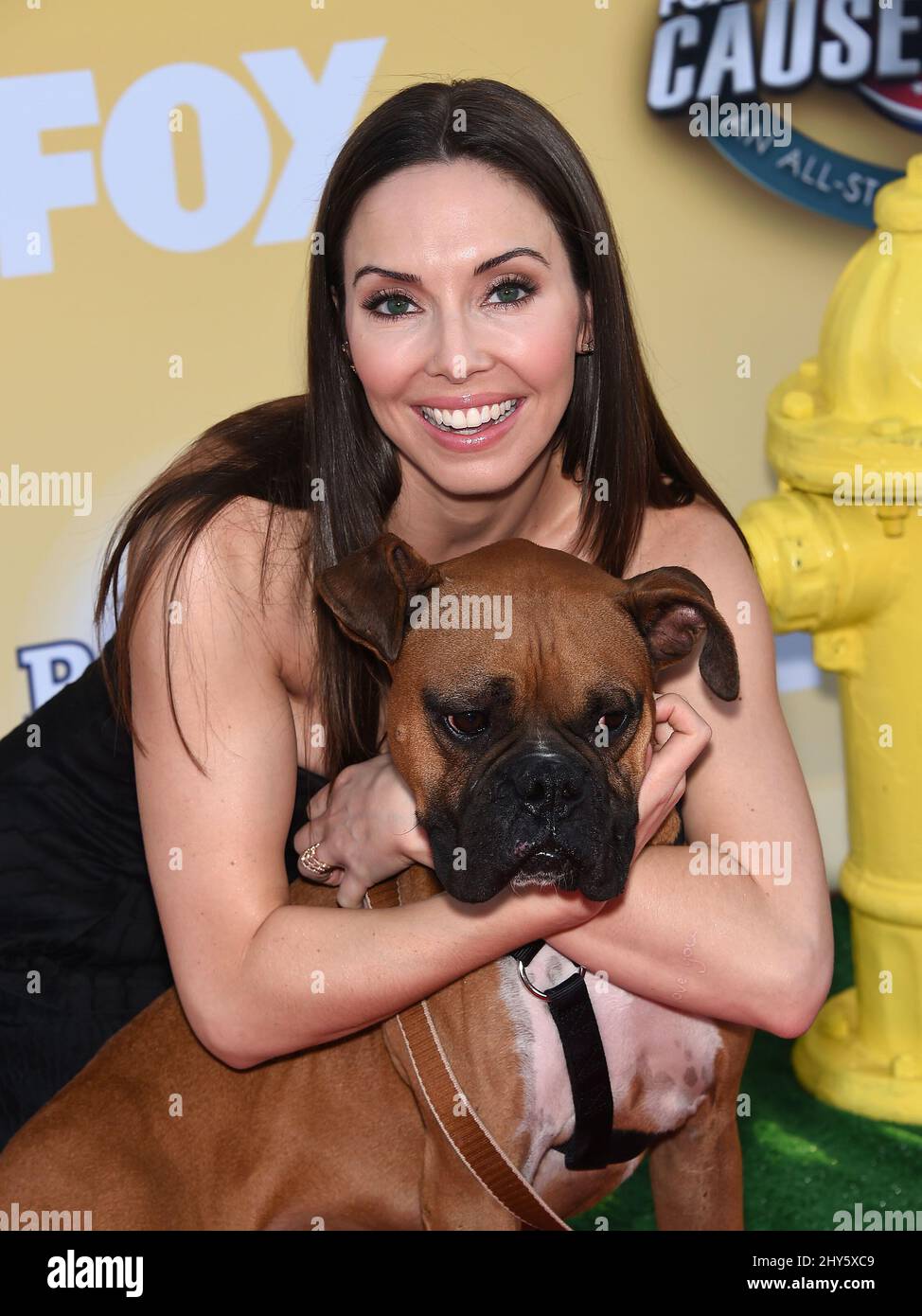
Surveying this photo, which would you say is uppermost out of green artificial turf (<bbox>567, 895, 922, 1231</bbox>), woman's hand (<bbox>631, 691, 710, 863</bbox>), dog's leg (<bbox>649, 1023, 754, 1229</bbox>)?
woman's hand (<bbox>631, 691, 710, 863</bbox>)

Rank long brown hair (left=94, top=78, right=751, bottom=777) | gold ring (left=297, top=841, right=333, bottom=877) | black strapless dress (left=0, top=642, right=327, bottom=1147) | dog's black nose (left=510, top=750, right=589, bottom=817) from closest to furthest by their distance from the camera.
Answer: dog's black nose (left=510, top=750, right=589, bottom=817) → long brown hair (left=94, top=78, right=751, bottom=777) → gold ring (left=297, top=841, right=333, bottom=877) → black strapless dress (left=0, top=642, right=327, bottom=1147)

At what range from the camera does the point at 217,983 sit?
2.77m

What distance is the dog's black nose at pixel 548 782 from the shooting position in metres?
2.49

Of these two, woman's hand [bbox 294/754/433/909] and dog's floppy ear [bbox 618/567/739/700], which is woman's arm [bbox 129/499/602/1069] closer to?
woman's hand [bbox 294/754/433/909]

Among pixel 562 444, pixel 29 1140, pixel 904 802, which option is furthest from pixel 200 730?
pixel 904 802

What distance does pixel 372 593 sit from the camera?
8.64 feet

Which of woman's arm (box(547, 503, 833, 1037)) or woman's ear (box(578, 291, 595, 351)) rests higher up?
woman's ear (box(578, 291, 595, 351))

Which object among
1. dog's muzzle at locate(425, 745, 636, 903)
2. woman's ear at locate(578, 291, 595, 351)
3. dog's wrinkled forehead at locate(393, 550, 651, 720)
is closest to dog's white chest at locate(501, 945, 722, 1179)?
dog's muzzle at locate(425, 745, 636, 903)

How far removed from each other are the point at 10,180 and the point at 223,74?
2.25ft

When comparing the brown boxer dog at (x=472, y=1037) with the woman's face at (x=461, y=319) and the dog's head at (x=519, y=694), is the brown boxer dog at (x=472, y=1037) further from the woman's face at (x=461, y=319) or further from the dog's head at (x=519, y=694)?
the woman's face at (x=461, y=319)

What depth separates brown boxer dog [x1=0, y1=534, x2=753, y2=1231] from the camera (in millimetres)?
2586

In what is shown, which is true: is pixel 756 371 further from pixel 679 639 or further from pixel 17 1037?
pixel 17 1037

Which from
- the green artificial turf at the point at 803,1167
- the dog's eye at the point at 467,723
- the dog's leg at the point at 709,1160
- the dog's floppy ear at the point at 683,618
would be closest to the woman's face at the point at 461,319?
the dog's floppy ear at the point at 683,618

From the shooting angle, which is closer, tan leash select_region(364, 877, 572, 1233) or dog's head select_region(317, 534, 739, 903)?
dog's head select_region(317, 534, 739, 903)
